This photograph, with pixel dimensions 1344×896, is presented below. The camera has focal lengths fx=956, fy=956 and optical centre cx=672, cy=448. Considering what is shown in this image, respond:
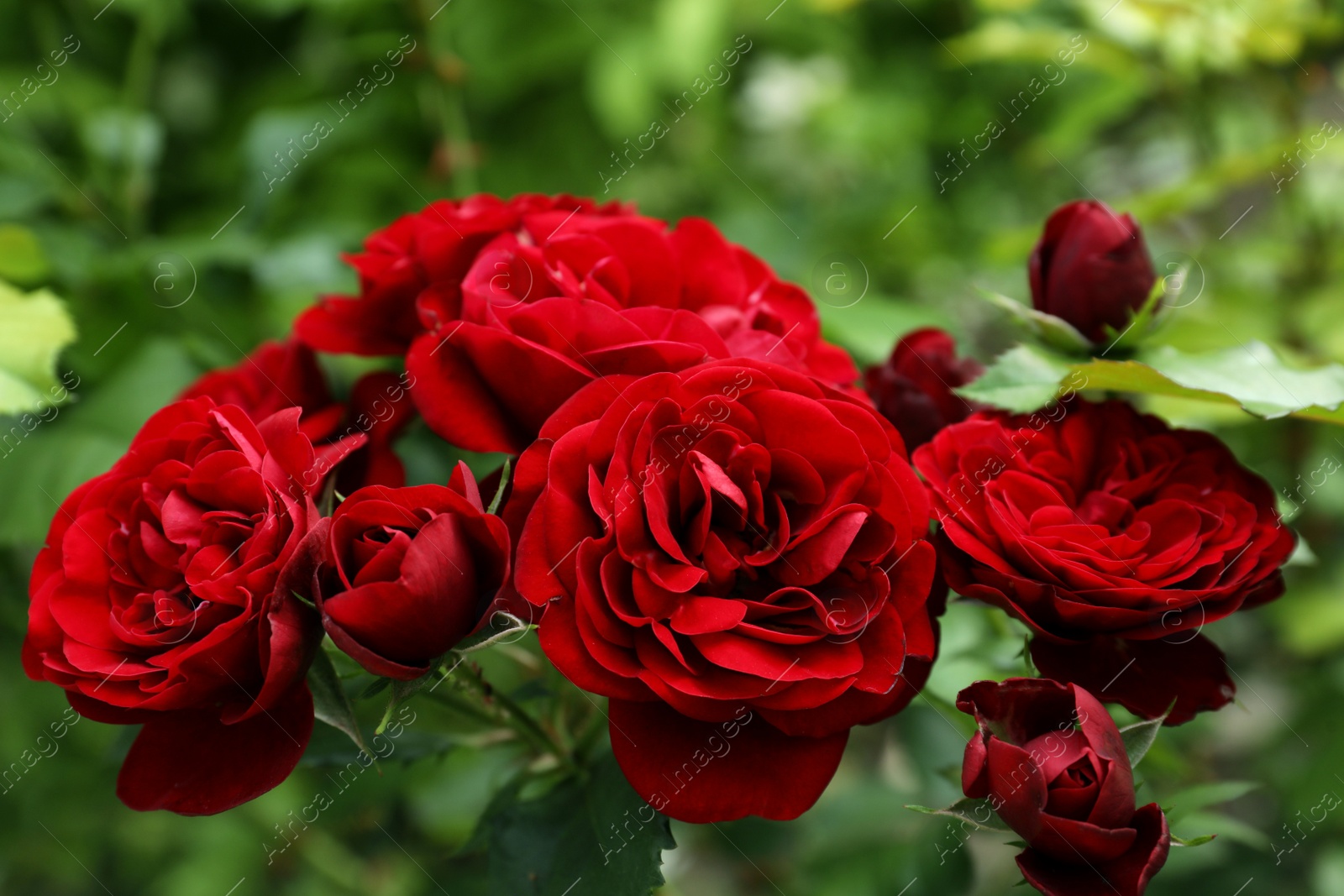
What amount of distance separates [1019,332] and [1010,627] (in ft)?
0.66

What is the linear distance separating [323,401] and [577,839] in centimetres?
29

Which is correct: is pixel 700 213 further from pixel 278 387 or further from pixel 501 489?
pixel 501 489

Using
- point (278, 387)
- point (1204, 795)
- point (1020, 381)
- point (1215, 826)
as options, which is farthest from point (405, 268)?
point (1215, 826)

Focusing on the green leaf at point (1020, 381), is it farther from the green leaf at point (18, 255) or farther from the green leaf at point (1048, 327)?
the green leaf at point (18, 255)

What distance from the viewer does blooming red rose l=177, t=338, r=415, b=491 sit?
490 millimetres

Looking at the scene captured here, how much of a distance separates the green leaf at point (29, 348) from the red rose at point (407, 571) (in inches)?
9.4

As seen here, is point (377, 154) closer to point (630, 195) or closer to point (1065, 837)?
point (630, 195)

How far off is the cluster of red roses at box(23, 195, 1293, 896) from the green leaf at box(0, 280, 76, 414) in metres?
0.11

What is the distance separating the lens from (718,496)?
0.39m

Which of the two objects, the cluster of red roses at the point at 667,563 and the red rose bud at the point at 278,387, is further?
the red rose bud at the point at 278,387

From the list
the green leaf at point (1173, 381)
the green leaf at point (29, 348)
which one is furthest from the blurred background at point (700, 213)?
the green leaf at point (1173, 381)

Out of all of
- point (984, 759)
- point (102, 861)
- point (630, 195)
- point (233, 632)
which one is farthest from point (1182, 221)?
point (102, 861)

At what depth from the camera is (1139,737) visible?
0.41 metres

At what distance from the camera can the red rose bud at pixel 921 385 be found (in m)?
0.53
